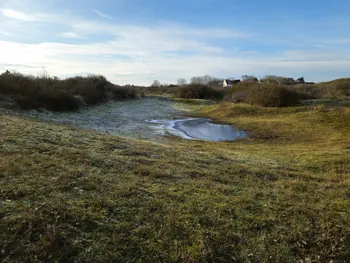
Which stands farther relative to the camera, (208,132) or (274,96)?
(274,96)

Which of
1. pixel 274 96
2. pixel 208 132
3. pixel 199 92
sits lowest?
pixel 208 132

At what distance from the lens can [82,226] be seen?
149 inches

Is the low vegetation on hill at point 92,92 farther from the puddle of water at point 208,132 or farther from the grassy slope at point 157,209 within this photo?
the grassy slope at point 157,209

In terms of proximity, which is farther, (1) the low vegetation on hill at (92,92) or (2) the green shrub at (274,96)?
(2) the green shrub at (274,96)

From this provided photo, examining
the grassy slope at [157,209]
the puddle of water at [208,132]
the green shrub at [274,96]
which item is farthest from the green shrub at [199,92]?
the grassy slope at [157,209]

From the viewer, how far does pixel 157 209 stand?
4449mm

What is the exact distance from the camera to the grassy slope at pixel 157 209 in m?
3.49

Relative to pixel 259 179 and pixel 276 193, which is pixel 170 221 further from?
pixel 259 179

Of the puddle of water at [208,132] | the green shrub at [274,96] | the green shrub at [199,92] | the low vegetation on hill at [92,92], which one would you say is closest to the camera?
the puddle of water at [208,132]

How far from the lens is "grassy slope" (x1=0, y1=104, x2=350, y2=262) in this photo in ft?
11.5

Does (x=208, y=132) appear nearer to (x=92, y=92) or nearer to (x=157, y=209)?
(x=92, y=92)

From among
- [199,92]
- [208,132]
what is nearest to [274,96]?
[208,132]

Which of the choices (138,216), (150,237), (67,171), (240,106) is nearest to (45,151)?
(67,171)

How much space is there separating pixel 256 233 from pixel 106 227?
2062mm
